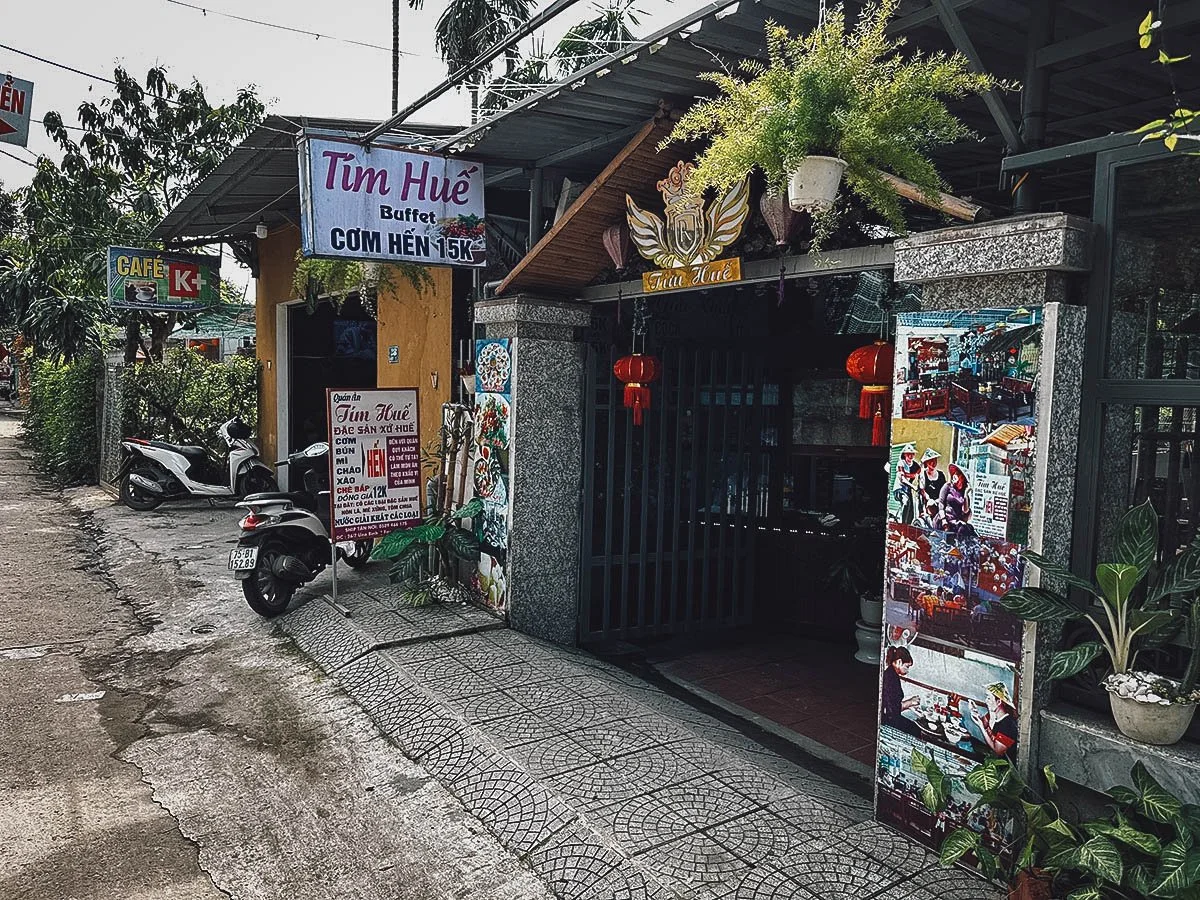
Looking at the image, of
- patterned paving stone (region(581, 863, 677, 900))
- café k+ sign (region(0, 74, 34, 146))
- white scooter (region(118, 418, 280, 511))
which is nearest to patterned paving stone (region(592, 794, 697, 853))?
patterned paving stone (region(581, 863, 677, 900))

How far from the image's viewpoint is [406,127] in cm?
733

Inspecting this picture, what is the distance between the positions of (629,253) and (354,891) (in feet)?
13.0

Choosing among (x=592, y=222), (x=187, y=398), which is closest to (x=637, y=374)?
(x=592, y=222)

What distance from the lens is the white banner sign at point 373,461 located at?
7.07 metres

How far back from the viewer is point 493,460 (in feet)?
22.5

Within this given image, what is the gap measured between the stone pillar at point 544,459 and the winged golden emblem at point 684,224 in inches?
49.2

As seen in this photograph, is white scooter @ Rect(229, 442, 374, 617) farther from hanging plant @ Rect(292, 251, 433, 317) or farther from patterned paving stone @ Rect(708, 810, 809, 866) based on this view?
patterned paving stone @ Rect(708, 810, 809, 866)

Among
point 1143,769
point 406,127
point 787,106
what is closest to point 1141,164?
point 787,106

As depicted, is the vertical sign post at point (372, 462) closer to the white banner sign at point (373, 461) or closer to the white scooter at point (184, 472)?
the white banner sign at point (373, 461)

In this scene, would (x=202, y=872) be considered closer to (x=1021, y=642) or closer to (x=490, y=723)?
(x=490, y=723)

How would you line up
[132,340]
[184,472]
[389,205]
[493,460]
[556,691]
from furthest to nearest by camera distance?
[132,340]
[184,472]
[493,460]
[389,205]
[556,691]

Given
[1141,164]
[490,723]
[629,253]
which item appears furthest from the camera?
[629,253]

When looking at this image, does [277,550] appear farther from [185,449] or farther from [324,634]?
[185,449]

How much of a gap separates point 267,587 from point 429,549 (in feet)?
4.45
